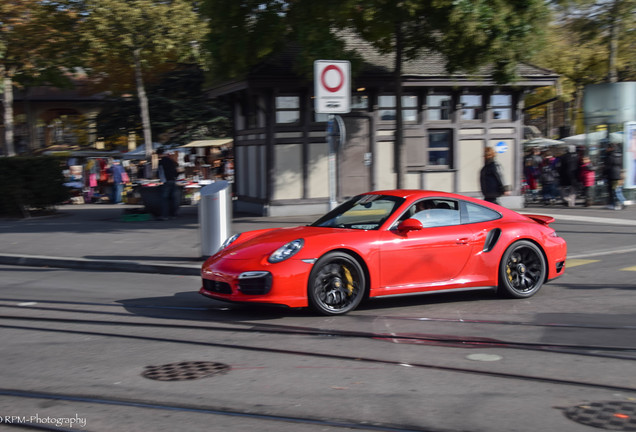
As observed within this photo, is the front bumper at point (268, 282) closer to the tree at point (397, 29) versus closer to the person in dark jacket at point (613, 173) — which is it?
the tree at point (397, 29)

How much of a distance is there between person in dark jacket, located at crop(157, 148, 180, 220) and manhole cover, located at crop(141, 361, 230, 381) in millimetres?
11720

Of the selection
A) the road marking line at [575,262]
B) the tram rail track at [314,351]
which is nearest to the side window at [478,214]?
the tram rail track at [314,351]

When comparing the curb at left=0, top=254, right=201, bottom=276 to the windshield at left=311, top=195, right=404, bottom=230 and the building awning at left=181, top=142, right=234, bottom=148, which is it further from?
the building awning at left=181, top=142, right=234, bottom=148

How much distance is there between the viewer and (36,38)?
28.8m

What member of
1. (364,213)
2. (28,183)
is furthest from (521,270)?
(28,183)

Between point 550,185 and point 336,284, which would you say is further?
point 550,185

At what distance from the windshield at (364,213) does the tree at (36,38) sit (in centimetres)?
2291

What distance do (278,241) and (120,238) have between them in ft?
25.0

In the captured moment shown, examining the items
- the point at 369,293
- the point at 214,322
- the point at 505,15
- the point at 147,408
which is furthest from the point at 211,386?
the point at 505,15

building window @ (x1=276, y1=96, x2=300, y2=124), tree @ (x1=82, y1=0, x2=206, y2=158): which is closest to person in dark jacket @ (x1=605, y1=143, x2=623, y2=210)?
building window @ (x1=276, y1=96, x2=300, y2=124)

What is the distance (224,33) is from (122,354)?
36.1 feet

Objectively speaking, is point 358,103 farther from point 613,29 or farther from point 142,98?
point 613,29

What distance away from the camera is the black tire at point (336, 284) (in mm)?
7262

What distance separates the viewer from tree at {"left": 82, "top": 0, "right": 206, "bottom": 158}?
1105 inches
